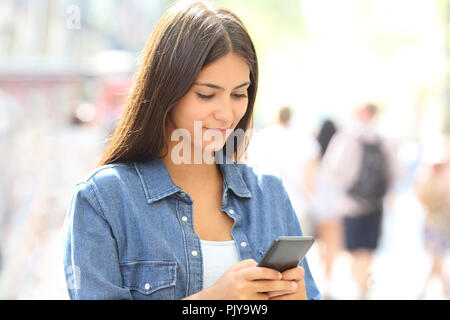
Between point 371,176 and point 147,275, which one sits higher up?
point 371,176

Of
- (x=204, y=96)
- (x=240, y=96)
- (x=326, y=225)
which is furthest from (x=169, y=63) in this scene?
(x=326, y=225)

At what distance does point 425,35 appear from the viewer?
53.5 ft

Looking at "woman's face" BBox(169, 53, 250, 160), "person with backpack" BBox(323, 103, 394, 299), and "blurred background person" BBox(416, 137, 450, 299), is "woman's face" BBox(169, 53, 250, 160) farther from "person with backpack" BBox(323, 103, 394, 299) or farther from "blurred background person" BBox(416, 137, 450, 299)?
"blurred background person" BBox(416, 137, 450, 299)

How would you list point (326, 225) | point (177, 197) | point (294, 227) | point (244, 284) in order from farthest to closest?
point (326, 225) < point (294, 227) < point (177, 197) < point (244, 284)

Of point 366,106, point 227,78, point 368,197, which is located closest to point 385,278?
point 368,197

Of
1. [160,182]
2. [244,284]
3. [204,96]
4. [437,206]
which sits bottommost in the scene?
[437,206]

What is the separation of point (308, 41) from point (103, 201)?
21144mm

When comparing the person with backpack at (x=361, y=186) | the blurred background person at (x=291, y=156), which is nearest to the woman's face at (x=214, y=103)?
the blurred background person at (x=291, y=156)

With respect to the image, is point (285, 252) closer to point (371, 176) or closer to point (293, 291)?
point (293, 291)

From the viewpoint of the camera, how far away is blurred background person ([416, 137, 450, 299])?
5.73 meters

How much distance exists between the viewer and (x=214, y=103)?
172cm

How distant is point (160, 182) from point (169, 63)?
1.03 ft

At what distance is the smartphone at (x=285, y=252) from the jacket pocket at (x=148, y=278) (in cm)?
25

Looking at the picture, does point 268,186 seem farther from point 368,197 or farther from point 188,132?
point 368,197
